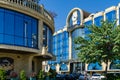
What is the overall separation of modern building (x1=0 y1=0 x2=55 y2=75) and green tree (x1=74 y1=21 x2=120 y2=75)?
4917mm

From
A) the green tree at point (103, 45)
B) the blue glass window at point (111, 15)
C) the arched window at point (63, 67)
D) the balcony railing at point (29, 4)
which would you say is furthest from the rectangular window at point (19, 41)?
the arched window at point (63, 67)

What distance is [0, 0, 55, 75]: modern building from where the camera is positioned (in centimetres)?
2742

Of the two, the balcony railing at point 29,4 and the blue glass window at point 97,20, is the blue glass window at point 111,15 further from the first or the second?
the balcony railing at point 29,4

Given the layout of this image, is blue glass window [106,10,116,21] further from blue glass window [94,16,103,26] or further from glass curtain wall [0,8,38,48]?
glass curtain wall [0,8,38,48]

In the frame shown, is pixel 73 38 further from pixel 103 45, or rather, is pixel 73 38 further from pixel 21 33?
pixel 21 33

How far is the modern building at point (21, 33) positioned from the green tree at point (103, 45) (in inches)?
194

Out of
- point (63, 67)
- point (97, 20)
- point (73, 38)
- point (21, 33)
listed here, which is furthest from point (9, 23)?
point (63, 67)

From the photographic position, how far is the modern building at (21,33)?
27.4m

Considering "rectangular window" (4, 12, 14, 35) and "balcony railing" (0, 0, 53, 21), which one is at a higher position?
"balcony railing" (0, 0, 53, 21)

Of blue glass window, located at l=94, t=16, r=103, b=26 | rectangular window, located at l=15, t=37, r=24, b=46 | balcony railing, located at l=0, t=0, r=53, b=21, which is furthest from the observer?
blue glass window, located at l=94, t=16, r=103, b=26

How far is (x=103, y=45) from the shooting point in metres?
30.3

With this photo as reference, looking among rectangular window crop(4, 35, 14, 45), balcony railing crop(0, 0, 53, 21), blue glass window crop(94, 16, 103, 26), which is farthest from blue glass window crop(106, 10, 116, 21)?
rectangular window crop(4, 35, 14, 45)

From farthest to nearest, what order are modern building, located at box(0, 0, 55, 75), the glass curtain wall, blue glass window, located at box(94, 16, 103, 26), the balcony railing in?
1. blue glass window, located at box(94, 16, 103, 26)
2. the balcony railing
3. modern building, located at box(0, 0, 55, 75)
4. the glass curtain wall

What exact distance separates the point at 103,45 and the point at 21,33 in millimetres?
8746
